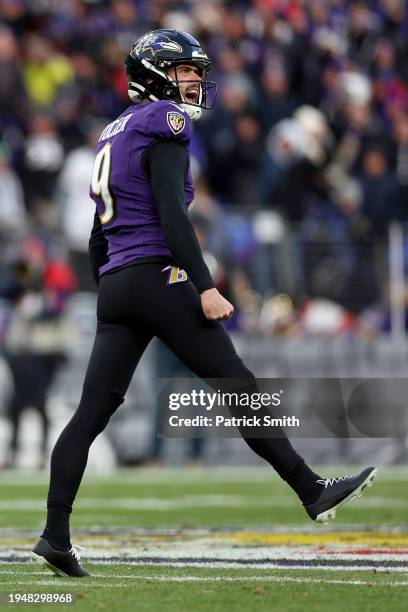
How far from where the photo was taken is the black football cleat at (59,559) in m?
5.22

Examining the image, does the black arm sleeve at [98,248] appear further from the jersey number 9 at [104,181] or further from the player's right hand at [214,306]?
the player's right hand at [214,306]

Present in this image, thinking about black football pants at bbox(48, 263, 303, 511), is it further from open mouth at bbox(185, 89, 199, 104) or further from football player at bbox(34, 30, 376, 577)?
open mouth at bbox(185, 89, 199, 104)

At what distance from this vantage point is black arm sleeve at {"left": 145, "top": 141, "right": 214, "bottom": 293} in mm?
5176

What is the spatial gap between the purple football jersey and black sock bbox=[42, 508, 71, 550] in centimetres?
93

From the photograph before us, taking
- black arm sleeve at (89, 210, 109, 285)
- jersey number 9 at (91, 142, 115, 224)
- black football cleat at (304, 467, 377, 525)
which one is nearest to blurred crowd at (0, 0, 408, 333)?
black arm sleeve at (89, 210, 109, 285)

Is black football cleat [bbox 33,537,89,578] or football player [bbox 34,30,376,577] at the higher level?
football player [bbox 34,30,376,577]

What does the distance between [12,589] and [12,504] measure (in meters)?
4.76

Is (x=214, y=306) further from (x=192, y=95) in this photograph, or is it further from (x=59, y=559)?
(x=59, y=559)

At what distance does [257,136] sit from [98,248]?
34.4ft

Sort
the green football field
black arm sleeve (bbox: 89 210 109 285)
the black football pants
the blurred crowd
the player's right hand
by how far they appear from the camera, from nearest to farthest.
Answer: the green football field, the player's right hand, the black football pants, black arm sleeve (bbox: 89 210 109 285), the blurred crowd

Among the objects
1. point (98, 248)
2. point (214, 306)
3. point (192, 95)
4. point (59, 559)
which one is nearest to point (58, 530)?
point (59, 559)

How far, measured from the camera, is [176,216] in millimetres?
5176

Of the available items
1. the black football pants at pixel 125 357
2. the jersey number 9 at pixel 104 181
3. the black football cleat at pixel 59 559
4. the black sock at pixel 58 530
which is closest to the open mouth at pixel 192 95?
the jersey number 9 at pixel 104 181

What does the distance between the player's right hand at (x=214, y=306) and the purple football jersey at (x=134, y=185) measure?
272 millimetres
